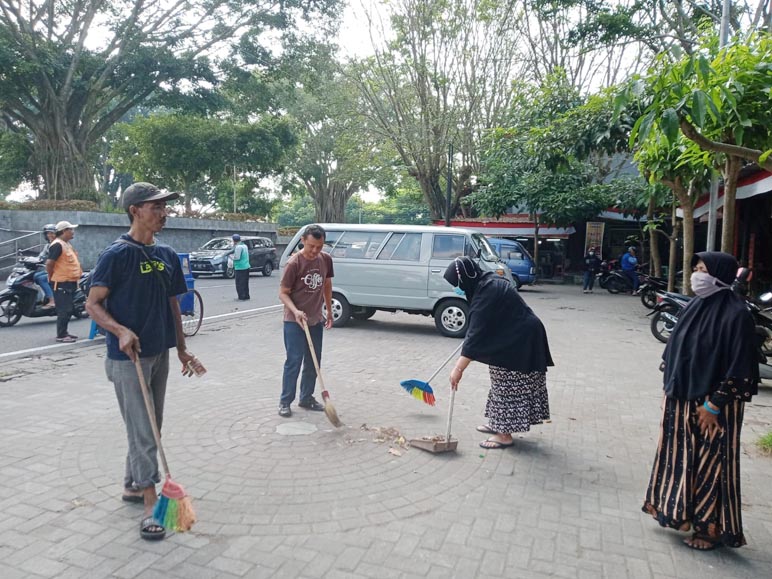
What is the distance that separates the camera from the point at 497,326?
4410 mm

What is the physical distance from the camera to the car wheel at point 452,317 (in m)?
9.66

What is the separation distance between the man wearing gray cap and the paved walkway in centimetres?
37

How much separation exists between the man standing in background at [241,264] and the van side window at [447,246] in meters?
5.10

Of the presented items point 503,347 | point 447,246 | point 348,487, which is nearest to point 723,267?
point 503,347

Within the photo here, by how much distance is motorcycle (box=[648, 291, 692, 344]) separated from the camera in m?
8.98

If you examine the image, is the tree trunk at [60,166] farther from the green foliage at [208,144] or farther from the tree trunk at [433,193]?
the tree trunk at [433,193]

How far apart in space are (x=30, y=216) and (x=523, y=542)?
66.4ft

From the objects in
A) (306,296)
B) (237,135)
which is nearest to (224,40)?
(237,135)

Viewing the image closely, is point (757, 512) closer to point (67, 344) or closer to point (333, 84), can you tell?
point (67, 344)

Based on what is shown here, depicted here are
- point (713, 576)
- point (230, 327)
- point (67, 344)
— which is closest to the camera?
point (713, 576)

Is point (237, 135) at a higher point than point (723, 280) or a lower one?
higher

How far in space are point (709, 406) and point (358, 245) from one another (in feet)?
25.5

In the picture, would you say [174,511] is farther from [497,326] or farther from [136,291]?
[497,326]

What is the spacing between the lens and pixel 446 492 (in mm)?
3777
